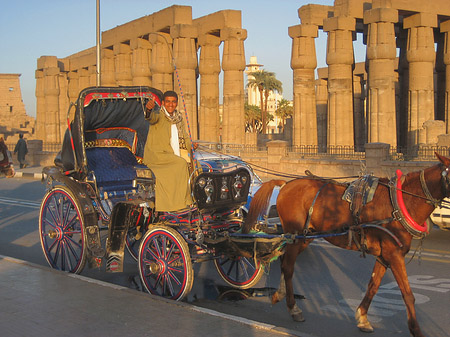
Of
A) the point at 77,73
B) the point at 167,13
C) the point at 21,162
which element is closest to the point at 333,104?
the point at 167,13

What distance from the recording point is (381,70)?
1218 inches

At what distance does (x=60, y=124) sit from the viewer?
6094 centimetres

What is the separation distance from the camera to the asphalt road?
6621mm

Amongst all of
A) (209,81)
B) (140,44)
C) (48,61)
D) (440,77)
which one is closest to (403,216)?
(209,81)

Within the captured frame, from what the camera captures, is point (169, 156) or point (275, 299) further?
point (169, 156)

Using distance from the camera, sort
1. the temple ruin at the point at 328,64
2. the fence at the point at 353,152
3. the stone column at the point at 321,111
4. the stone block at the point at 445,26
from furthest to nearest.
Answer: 1. the stone column at the point at 321,111
2. the stone block at the point at 445,26
3. the temple ruin at the point at 328,64
4. the fence at the point at 353,152

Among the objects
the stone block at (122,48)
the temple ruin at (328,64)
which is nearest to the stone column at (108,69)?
the temple ruin at (328,64)

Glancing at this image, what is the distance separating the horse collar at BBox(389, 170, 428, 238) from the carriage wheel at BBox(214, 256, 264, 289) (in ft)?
7.64

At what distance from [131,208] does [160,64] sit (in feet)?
105

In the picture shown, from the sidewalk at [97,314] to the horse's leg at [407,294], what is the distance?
109 cm

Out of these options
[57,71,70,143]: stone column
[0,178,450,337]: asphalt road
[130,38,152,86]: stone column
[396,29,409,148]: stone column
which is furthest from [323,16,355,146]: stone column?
[57,71,70,143]: stone column

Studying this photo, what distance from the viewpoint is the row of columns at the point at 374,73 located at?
1211 inches

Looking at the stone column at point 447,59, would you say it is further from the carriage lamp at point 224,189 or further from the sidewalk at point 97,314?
the sidewalk at point 97,314

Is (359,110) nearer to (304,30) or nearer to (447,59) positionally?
(447,59)
